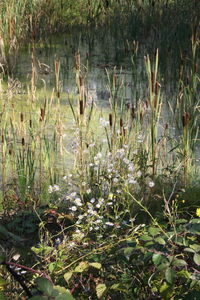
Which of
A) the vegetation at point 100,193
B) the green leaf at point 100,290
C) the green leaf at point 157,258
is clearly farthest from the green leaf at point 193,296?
the green leaf at point 100,290

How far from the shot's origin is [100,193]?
9.37 ft

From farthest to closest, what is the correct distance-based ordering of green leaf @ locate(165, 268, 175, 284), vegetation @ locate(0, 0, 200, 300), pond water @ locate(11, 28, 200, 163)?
pond water @ locate(11, 28, 200, 163)
vegetation @ locate(0, 0, 200, 300)
green leaf @ locate(165, 268, 175, 284)

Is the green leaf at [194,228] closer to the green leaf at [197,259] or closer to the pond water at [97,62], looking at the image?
the green leaf at [197,259]

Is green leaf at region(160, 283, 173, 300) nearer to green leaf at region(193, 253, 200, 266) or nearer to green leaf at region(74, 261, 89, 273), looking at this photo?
green leaf at region(193, 253, 200, 266)

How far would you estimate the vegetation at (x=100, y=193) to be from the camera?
1816mm

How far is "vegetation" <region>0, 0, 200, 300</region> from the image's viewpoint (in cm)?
182

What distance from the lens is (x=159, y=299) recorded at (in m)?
1.85

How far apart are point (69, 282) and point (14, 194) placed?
3.48 feet

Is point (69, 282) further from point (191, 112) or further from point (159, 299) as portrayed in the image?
point (191, 112)

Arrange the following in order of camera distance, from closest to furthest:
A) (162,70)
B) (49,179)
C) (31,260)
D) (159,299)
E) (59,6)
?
(159,299) < (31,260) < (49,179) < (162,70) < (59,6)

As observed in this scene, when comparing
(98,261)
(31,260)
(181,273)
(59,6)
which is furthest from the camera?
(59,6)

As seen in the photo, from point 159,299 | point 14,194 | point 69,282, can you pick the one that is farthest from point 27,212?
point 159,299

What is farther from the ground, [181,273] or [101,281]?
[181,273]

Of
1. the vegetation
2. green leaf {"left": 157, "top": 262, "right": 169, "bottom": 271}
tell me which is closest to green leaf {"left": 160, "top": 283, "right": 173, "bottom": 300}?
the vegetation
